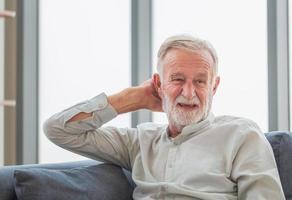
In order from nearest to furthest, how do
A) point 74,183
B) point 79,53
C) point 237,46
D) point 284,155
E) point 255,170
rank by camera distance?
point 255,170
point 74,183
point 284,155
point 237,46
point 79,53

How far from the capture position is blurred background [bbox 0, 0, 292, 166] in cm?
312

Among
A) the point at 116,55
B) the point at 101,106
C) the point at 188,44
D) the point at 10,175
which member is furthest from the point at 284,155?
the point at 116,55

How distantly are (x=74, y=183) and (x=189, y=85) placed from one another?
54 centimetres

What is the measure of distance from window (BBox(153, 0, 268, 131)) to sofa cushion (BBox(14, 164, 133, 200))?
1.50 meters

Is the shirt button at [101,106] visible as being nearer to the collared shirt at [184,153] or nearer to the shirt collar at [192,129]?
the collared shirt at [184,153]

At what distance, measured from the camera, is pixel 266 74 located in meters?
3.12

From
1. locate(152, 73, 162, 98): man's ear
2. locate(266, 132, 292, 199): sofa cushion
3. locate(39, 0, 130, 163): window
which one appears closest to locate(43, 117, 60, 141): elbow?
locate(152, 73, 162, 98): man's ear

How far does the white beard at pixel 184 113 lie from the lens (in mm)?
1813

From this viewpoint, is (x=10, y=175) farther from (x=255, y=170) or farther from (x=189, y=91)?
(x=255, y=170)

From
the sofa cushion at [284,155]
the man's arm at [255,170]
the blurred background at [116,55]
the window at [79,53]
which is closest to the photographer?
the man's arm at [255,170]

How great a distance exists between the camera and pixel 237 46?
325cm

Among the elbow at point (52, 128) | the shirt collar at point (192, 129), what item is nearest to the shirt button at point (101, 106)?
the elbow at point (52, 128)

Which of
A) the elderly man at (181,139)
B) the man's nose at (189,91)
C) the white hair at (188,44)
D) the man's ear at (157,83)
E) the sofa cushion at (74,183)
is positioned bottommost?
the sofa cushion at (74,183)

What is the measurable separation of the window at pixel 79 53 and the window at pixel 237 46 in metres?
0.48
